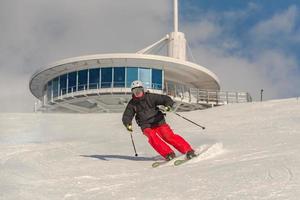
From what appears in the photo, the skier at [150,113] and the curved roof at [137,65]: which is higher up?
the curved roof at [137,65]

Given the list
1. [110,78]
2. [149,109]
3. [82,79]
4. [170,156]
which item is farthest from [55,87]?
[170,156]

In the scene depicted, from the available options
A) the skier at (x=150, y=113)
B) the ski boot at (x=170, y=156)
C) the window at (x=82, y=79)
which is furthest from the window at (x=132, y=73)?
A: the ski boot at (x=170, y=156)

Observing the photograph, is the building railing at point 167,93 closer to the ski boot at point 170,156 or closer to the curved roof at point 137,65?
the curved roof at point 137,65

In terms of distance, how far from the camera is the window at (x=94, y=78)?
41.0 m

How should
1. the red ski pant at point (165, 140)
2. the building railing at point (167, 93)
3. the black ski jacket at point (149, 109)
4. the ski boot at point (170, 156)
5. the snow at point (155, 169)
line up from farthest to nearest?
the building railing at point (167, 93) < the black ski jacket at point (149, 109) < the red ski pant at point (165, 140) < the ski boot at point (170, 156) < the snow at point (155, 169)

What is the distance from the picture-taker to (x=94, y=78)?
41469mm

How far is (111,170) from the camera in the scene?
7.95 meters

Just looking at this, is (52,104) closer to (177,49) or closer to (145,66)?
(145,66)

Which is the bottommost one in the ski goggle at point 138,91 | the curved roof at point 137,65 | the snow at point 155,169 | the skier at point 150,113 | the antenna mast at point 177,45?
the snow at point 155,169

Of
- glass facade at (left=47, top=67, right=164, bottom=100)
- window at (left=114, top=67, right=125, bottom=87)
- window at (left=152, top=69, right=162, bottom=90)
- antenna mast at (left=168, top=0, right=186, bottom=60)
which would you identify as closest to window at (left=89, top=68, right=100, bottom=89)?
glass facade at (left=47, top=67, right=164, bottom=100)

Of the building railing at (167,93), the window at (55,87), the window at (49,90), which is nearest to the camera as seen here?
the building railing at (167,93)

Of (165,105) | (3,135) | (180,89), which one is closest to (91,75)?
(180,89)

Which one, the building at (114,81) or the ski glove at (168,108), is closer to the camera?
the ski glove at (168,108)

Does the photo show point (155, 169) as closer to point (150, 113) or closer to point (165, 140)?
point (165, 140)
